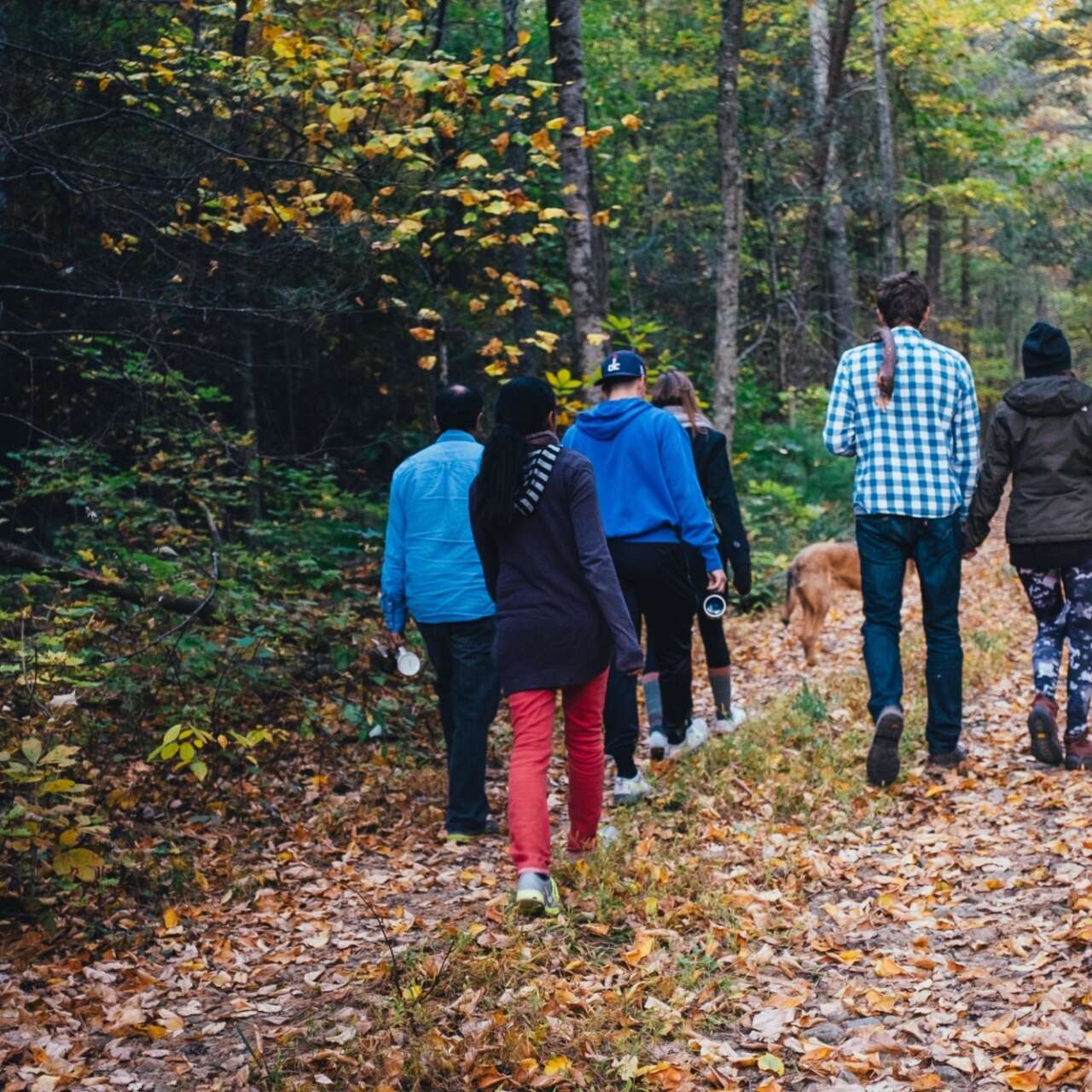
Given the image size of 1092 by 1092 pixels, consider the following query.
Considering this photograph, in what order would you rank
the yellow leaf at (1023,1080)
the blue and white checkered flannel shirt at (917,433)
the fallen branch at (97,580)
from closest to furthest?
the yellow leaf at (1023,1080)
the blue and white checkered flannel shirt at (917,433)
the fallen branch at (97,580)

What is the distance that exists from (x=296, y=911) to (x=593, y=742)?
1.58m

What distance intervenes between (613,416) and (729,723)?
99.7 inches

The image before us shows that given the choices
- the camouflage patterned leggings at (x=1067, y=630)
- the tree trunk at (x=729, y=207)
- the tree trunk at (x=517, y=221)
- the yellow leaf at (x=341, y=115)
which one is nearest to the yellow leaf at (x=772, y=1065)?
the camouflage patterned leggings at (x=1067, y=630)

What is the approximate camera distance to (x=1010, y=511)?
668cm

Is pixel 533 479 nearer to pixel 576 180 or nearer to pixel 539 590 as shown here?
pixel 539 590

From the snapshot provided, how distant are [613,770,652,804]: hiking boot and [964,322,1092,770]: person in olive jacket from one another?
2.13 meters

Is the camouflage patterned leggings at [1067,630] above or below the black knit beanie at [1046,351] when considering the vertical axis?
below

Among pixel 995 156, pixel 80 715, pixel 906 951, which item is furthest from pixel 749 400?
pixel 906 951

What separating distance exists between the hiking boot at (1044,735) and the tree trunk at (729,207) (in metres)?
7.50

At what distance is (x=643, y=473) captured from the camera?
6465 mm

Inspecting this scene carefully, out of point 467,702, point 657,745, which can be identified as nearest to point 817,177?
point 657,745

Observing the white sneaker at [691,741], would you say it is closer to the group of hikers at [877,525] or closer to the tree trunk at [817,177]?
the group of hikers at [877,525]

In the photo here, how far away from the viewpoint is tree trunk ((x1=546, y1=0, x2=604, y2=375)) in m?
9.55

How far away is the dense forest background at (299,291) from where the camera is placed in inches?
263
